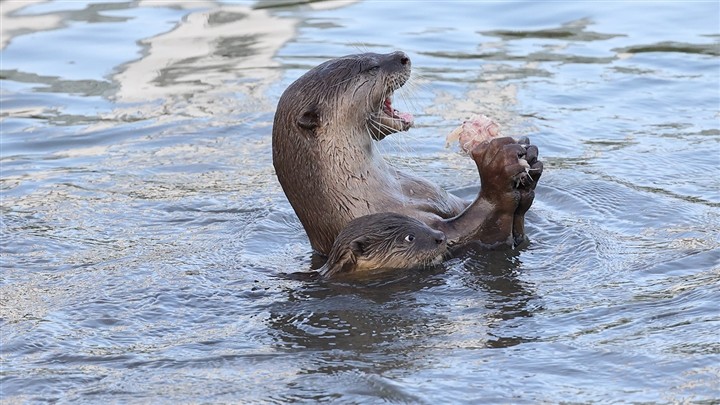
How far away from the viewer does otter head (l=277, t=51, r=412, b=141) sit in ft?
20.2

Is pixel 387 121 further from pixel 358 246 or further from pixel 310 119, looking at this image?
pixel 358 246

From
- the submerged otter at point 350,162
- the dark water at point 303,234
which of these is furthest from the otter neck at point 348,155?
the dark water at point 303,234

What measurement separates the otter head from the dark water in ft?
2.29

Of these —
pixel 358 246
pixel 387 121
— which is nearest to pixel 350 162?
pixel 387 121

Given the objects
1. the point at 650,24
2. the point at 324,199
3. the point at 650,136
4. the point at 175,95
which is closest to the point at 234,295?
the point at 324,199

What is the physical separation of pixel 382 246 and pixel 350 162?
0.48m

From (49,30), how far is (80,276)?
6699 millimetres

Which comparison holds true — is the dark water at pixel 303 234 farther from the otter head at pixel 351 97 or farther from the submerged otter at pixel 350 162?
the otter head at pixel 351 97

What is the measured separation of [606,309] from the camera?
5.36 meters

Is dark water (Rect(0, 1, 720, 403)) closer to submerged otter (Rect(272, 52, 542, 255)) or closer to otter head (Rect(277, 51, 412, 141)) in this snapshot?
submerged otter (Rect(272, 52, 542, 255))

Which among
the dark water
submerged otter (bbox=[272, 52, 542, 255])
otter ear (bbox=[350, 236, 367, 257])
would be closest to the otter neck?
submerged otter (bbox=[272, 52, 542, 255])

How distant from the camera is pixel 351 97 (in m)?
6.23

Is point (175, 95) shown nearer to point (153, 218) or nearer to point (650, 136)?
point (153, 218)

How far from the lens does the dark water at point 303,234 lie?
15.8ft
